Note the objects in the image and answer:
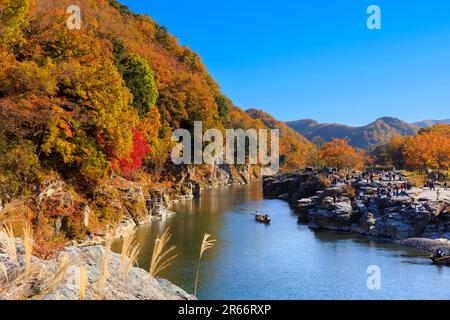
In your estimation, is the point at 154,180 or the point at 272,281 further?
the point at 154,180

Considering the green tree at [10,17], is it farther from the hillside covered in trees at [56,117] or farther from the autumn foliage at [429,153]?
the autumn foliage at [429,153]

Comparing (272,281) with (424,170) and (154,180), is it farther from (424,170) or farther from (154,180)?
(424,170)

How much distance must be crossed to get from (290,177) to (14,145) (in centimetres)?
5738

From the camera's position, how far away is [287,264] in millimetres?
25047

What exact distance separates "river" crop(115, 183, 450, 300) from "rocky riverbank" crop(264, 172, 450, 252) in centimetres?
199

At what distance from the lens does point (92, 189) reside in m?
29.9

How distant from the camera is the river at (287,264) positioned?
2011 centimetres

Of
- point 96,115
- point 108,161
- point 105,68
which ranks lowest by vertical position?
point 108,161

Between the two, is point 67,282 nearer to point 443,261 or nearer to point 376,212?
point 443,261

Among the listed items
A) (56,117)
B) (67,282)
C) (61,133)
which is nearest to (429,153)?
(61,133)

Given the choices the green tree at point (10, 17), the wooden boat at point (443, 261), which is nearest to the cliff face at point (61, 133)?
the green tree at point (10, 17)

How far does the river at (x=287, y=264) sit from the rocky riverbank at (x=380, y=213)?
6.52 ft

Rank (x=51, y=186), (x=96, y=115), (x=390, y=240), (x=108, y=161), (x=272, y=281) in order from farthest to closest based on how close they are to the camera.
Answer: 1. (x=390, y=240)
2. (x=108, y=161)
3. (x=96, y=115)
4. (x=51, y=186)
5. (x=272, y=281)
